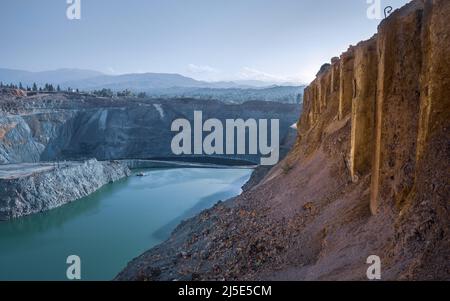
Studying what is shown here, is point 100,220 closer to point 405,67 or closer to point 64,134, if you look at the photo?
point 405,67

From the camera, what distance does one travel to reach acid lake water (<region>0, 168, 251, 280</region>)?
19.7 m

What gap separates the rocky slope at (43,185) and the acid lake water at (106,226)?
0.80 metres

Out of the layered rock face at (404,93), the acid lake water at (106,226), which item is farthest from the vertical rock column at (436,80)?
the acid lake water at (106,226)

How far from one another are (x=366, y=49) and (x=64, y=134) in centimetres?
5045

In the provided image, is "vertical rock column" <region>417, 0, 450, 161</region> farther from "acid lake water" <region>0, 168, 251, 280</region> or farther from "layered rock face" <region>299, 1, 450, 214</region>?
"acid lake water" <region>0, 168, 251, 280</region>

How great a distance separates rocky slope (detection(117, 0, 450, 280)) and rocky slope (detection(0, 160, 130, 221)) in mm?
19852

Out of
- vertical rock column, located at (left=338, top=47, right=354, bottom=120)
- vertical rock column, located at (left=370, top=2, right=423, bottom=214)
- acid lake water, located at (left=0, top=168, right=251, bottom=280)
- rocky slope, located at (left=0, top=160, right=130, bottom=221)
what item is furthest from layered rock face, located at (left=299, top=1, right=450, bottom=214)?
rocky slope, located at (left=0, top=160, right=130, bottom=221)

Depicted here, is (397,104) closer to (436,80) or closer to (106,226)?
(436,80)

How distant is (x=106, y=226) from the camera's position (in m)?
26.4

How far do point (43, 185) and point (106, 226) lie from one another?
28.2 feet

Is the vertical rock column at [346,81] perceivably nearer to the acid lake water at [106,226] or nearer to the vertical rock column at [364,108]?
the vertical rock column at [364,108]

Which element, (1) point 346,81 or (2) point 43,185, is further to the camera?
(2) point 43,185

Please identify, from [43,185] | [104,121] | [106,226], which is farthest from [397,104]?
[104,121]
